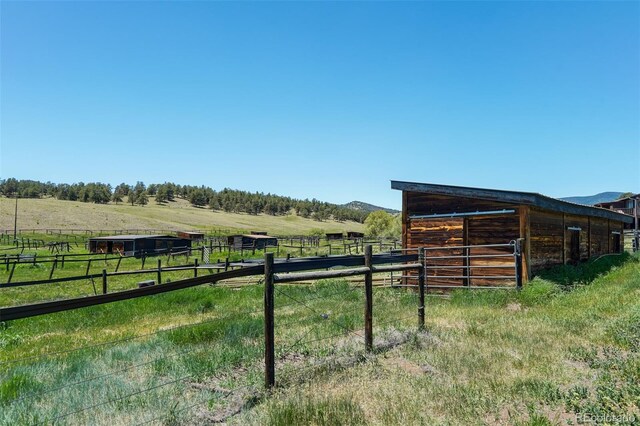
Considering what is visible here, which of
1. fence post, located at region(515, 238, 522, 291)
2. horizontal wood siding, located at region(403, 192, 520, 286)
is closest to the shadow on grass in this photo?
fence post, located at region(515, 238, 522, 291)

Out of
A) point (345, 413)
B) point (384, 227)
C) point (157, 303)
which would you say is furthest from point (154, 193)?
point (345, 413)

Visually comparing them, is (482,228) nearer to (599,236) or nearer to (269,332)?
(269,332)

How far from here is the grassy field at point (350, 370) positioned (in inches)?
164

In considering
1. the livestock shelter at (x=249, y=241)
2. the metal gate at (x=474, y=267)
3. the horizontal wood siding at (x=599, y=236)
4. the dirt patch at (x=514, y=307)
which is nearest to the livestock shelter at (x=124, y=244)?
the livestock shelter at (x=249, y=241)

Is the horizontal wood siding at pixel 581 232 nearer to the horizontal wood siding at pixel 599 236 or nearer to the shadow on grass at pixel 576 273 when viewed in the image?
the shadow on grass at pixel 576 273

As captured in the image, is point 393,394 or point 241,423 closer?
point 241,423

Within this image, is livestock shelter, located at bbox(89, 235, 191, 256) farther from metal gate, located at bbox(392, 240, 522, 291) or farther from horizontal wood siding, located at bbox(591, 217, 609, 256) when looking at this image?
horizontal wood siding, located at bbox(591, 217, 609, 256)

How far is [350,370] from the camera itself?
5598 mm

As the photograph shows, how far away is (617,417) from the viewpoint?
387 cm

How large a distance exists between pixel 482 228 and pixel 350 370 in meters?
10.3

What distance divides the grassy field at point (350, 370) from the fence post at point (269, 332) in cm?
18

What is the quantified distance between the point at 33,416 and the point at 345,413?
3.19 m

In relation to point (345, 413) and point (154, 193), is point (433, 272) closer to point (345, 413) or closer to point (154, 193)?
point (345, 413)

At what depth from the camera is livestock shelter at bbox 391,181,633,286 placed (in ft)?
44.2
